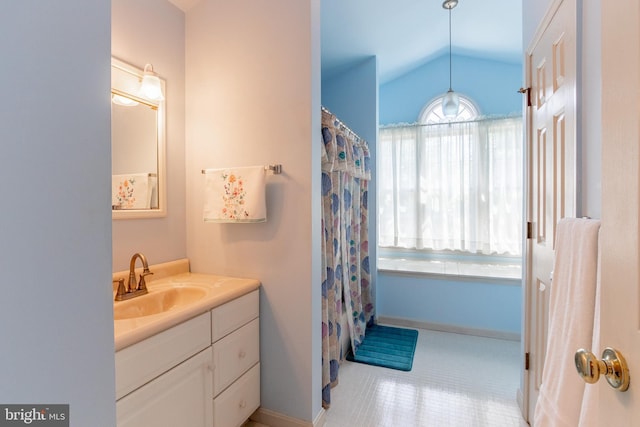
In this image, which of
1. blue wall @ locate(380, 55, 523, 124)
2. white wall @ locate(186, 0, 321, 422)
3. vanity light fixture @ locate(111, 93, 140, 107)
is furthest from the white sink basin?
blue wall @ locate(380, 55, 523, 124)

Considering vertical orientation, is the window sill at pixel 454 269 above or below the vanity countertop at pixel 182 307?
below

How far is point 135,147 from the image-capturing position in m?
1.68

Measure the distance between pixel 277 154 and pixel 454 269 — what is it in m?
2.47

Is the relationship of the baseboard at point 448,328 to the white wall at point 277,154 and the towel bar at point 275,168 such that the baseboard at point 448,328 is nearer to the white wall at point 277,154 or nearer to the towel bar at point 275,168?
the white wall at point 277,154

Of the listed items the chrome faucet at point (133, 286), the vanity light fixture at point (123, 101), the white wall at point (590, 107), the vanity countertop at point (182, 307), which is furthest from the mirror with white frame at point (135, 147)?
the white wall at point (590, 107)

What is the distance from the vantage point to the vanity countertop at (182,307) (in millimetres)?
1046

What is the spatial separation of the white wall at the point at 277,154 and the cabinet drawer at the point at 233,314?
72 mm

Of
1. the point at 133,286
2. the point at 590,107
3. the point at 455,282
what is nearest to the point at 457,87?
the point at 455,282

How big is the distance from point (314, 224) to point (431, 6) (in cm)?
238

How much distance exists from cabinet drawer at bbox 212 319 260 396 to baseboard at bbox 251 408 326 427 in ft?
1.05

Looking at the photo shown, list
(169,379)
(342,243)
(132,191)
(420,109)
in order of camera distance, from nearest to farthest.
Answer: (169,379) → (132,191) → (342,243) → (420,109)

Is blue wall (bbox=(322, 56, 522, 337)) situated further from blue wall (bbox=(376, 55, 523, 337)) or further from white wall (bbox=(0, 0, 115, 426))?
white wall (bbox=(0, 0, 115, 426))

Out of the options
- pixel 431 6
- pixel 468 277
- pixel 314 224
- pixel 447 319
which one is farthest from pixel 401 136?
pixel 314 224

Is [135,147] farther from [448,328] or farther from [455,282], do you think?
[448,328]
